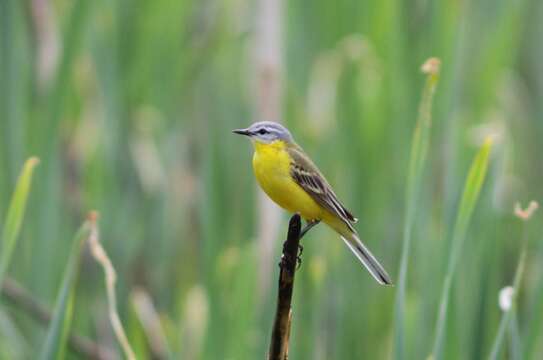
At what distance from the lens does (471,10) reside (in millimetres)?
3020

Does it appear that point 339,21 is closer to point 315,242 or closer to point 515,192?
point 315,242

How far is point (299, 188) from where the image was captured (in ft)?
7.55

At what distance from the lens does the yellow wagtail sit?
224cm

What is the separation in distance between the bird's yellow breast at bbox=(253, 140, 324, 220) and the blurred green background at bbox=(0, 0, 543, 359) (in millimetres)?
166

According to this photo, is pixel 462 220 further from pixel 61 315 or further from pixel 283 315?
pixel 61 315

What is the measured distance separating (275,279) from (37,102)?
868mm

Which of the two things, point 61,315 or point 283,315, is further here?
point 61,315

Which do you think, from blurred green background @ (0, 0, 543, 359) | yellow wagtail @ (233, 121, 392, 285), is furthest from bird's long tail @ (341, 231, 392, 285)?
blurred green background @ (0, 0, 543, 359)

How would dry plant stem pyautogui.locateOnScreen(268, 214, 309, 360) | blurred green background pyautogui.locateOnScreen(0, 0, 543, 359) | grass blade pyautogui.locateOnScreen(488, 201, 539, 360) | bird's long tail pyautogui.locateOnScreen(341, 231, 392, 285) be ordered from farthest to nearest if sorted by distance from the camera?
blurred green background pyautogui.locateOnScreen(0, 0, 543, 359) < bird's long tail pyautogui.locateOnScreen(341, 231, 392, 285) < grass blade pyautogui.locateOnScreen(488, 201, 539, 360) < dry plant stem pyautogui.locateOnScreen(268, 214, 309, 360)

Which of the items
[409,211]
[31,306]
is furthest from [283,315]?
[31,306]

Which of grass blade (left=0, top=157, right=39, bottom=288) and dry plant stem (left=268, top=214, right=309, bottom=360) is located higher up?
grass blade (left=0, top=157, right=39, bottom=288)

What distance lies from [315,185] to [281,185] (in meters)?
0.11

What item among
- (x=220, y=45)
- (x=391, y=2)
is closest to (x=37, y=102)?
(x=220, y=45)

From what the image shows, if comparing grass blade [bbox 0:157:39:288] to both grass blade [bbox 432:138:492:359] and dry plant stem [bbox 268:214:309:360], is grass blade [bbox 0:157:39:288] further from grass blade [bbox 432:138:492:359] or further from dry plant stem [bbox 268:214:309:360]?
grass blade [bbox 432:138:492:359]
